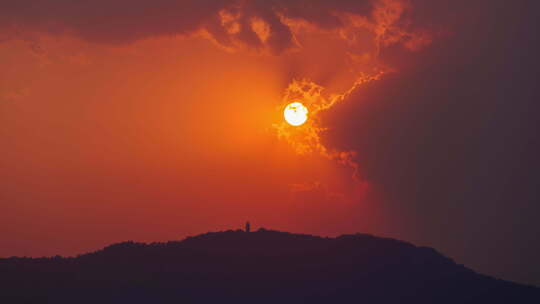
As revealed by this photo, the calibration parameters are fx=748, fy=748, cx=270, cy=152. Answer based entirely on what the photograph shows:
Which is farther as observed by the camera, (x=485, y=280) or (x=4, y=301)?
(x=485, y=280)

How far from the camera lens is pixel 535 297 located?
8088 centimetres

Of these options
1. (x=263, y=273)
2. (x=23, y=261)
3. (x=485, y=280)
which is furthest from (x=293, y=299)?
(x=23, y=261)

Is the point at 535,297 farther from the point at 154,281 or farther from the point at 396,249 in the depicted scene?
the point at 154,281

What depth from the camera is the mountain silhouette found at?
72.6 metres

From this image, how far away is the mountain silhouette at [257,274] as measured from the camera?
238 ft

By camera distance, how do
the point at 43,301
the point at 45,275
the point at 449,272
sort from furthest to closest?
the point at 449,272
the point at 45,275
the point at 43,301

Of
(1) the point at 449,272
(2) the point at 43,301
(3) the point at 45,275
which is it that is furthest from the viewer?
(1) the point at 449,272

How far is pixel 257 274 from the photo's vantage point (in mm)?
76625

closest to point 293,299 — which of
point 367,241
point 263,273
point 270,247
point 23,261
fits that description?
point 263,273

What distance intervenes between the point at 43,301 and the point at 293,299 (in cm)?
2378

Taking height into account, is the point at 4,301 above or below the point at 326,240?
below

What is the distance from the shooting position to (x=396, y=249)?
3324 inches

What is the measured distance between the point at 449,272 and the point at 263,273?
68.3 feet

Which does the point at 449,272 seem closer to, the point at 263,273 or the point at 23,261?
the point at 263,273
